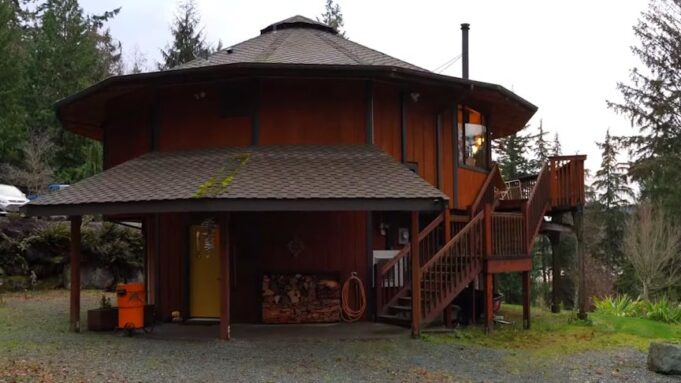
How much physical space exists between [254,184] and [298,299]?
116 inches

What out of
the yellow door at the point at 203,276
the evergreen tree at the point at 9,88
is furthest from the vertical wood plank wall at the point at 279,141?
the evergreen tree at the point at 9,88

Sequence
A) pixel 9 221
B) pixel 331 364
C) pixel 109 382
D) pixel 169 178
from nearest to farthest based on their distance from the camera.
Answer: pixel 109 382
pixel 331 364
pixel 169 178
pixel 9 221

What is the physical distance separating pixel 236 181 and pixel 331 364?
3.50 metres

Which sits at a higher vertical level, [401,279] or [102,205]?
[102,205]

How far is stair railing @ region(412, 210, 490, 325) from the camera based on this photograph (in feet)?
39.0

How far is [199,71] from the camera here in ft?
40.2

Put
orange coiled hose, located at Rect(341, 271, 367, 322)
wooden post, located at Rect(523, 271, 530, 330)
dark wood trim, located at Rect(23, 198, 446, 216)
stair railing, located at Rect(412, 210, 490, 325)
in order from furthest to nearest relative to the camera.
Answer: wooden post, located at Rect(523, 271, 530, 330)
orange coiled hose, located at Rect(341, 271, 367, 322)
stair railing, located at Rect(412, 210, 490, 325)
dark wood trim, located at Rect(23, 198, 446, 216)

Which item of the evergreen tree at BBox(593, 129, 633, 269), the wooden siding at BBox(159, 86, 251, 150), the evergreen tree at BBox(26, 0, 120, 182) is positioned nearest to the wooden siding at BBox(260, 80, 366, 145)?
the wooden siding at BBox(159, 86, 251, 150)

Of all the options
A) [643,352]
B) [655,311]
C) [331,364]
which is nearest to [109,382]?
[331,364]

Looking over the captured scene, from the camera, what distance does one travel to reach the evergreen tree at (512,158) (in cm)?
4062

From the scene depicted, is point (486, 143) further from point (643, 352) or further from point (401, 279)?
point (643, 352)

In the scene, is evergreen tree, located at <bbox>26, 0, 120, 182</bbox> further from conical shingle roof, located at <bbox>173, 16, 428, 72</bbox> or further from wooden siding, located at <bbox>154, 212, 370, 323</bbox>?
wooden siding, located at <bbox>154, 212, 370, 323</bbox>

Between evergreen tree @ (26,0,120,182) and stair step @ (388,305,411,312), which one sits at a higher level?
evergreen tree @ (26,0,120,182)

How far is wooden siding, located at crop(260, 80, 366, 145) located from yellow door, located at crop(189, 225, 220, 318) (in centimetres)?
232
